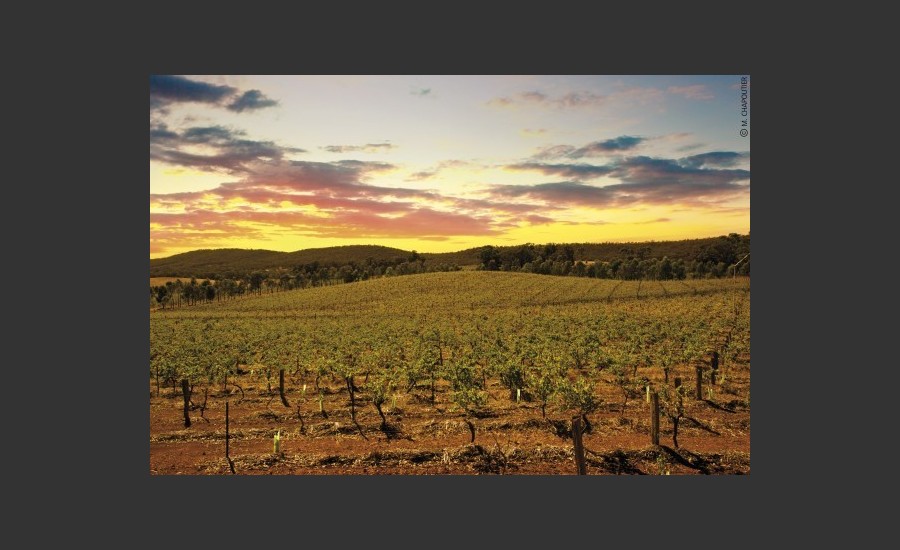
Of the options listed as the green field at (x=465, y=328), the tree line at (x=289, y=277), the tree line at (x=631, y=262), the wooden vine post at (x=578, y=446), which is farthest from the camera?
the tree line at (x=289, y=277)

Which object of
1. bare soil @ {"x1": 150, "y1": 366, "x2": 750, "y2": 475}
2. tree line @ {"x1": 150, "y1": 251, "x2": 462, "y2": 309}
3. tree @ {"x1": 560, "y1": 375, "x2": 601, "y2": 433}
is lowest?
bare soil @ {"x1": 150, "y1": 366, "x2": 750, "y2": 475}

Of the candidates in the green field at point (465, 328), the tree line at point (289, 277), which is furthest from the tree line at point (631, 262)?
the tree line at point (289, 277)

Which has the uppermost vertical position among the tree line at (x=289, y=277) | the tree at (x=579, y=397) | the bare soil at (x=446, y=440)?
the tree line at (x=289, y=277)

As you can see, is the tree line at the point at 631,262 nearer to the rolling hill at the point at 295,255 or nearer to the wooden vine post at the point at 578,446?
the rolling hill at the point at 295,255

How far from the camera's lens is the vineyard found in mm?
12008

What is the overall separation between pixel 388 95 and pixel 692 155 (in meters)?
7.99

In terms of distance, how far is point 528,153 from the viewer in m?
13.5

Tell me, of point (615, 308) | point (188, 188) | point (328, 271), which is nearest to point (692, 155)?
point (188, 188)

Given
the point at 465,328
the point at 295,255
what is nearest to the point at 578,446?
the point at 465,328

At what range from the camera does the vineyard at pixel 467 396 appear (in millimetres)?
12008

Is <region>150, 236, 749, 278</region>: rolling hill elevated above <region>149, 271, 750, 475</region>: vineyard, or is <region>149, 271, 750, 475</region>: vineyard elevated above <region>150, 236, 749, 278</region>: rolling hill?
<region>150, 236, 749, 278</region>: rolling hill

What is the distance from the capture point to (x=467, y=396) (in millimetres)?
12914

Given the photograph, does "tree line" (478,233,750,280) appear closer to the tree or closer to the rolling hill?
the rolling hill

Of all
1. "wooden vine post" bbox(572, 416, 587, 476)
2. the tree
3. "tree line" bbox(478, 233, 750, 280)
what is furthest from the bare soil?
"tree line" bbox(478, 233, 750, 280)
